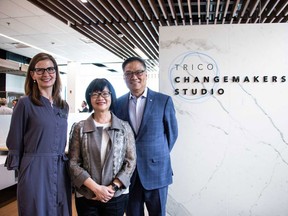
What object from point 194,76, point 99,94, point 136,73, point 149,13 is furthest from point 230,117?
point 149,13

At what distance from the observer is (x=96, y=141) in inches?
75.4

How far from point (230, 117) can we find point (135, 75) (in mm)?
1249

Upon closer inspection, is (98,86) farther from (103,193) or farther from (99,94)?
(103,193)

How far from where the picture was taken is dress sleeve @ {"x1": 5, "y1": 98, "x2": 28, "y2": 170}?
1.86m

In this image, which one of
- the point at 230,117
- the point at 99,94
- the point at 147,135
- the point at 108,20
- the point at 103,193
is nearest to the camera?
the point at 103,193

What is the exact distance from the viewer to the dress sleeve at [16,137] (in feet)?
6.09

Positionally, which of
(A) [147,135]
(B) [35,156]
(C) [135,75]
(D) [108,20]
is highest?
(D) [108,20]

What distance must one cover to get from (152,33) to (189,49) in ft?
12.9

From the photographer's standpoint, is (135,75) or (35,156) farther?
(135,75)

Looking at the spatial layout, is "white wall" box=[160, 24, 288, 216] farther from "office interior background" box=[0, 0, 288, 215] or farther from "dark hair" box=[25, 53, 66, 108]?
"dark hair" box=[25, 53, 66, 108]

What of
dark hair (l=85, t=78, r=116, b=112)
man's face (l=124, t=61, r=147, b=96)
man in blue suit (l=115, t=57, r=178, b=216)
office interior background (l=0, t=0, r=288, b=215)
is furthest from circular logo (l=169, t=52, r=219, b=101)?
dark hair (l=85, t=78, r=116, b=112)

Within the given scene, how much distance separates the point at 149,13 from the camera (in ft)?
17.8

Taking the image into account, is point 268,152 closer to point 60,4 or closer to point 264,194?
point 264,194

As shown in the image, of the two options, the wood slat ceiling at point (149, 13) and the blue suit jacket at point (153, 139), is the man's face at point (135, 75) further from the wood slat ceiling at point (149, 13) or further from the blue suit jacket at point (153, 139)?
the wood slat ceiling at point (149, 13)
